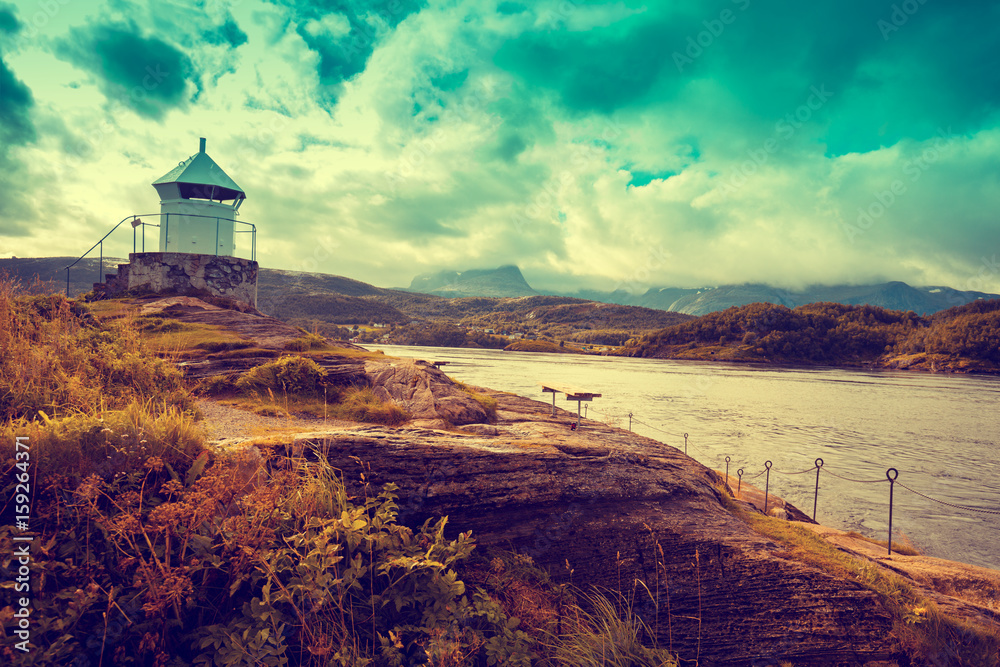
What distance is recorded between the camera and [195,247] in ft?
66.4

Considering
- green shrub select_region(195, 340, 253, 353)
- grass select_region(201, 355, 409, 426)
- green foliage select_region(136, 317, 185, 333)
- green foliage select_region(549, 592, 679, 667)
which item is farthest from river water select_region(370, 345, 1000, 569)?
green foliage select_region(136, 317, 185, 333)

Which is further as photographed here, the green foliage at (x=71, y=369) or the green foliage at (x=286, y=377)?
the green foliage at (x=286, y=377)

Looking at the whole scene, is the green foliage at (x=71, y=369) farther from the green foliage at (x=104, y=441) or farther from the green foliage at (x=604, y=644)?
the green foliage at (x=604, y=644)

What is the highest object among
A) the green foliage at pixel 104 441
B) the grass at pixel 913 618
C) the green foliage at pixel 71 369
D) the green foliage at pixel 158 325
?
the green foliage at pixel 158 325

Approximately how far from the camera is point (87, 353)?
6.62m

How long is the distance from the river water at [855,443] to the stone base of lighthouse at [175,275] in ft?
45.7

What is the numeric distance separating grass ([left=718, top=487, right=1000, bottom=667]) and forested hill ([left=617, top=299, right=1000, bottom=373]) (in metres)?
121

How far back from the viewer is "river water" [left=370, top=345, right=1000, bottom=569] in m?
Result: 15.3

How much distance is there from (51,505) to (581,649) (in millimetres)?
4247

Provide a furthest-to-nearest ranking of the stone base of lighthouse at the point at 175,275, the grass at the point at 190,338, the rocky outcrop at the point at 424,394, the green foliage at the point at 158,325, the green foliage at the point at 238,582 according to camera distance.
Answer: the stone base of lighthouse at the point at 175,275, the green foliage at the point at 158,325, the grass at the point at 190,338, the rocky outcrop at the point at 424,394, the green foliage at the point at 238,582

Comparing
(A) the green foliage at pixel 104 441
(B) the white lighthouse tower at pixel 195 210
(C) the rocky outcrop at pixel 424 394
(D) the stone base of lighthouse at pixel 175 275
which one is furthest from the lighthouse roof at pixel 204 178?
(A) the green foliage at pixel 104 441

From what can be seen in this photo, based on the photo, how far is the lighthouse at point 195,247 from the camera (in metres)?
18.5

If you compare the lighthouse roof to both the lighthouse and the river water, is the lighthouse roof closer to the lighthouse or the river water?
the lighthouse

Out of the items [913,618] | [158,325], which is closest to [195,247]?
[158,325]
